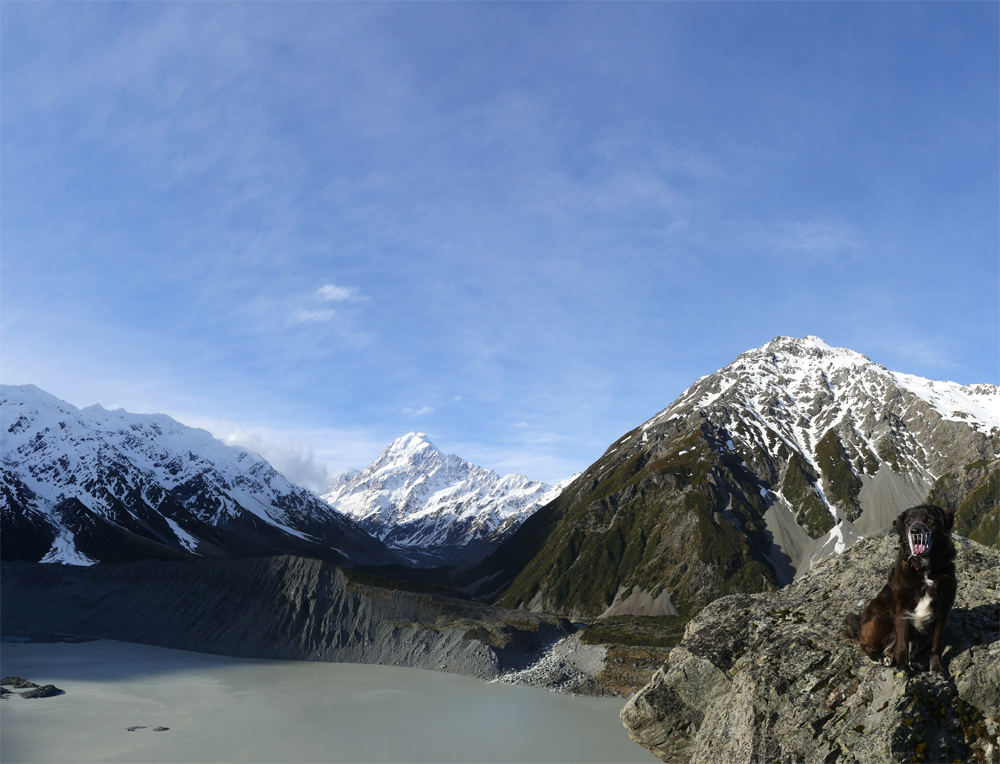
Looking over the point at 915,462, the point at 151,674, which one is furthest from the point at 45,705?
the point at 915,462

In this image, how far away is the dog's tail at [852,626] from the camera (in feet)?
35.5

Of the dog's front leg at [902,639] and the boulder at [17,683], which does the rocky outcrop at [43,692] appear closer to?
the boulder at [17,683]

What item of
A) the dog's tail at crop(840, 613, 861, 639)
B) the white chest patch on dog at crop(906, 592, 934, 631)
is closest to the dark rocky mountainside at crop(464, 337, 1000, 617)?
the dog's tail at crop(840, 613, 861, 639)

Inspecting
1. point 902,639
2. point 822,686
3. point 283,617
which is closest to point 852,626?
point 822,686

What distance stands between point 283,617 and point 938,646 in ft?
277

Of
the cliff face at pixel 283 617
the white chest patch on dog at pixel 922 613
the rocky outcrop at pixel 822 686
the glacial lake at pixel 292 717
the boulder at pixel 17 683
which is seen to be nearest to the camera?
the rocky outcrop at pixel 822 686

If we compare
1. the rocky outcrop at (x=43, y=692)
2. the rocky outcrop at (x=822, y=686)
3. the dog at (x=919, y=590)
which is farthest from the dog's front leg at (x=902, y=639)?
the rocky outcrop at (x=43, y=692)

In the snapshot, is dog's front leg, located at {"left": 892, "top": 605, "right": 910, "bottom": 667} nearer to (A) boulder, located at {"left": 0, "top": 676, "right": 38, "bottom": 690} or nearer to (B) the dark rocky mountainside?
(A) boulder, located at {"left": 0, "top": 676, "right": 38, "bottom": 690}

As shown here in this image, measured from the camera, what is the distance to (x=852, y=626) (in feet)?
35.9

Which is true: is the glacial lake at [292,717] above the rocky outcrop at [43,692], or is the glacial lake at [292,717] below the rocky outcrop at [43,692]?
above

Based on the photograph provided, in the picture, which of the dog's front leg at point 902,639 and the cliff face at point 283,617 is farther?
the cliff face at point 283,617

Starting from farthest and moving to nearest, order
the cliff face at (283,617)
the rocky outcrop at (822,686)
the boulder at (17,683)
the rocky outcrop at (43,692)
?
1. the cliff face at (283,617)
2. the boulder at (17,683)
3. the rocky outcrop at (43,692)
4. the rocky outcrop at (822,686)

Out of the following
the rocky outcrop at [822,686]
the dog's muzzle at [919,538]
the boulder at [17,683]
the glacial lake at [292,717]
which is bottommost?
the boulder at [17,683]

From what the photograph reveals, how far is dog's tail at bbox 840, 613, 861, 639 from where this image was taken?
10828 millimetres
